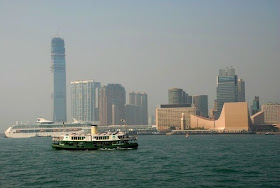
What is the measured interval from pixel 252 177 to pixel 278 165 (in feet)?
35.8

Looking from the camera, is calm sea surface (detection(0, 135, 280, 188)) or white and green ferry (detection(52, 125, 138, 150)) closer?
calm sea surface (detection(0, 135, 280, 188))

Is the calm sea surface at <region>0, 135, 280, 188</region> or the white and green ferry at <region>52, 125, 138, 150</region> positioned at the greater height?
the white and green ferry at <region>52, 125, 138, 150</region>

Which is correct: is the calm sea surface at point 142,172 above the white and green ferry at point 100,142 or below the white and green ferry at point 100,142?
below

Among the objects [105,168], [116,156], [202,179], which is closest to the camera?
[202,179]

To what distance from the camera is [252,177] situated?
45.2m

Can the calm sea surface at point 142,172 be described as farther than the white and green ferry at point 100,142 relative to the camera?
No

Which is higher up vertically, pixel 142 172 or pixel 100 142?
pixel 100 142

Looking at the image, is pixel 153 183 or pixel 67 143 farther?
pixel 67 143

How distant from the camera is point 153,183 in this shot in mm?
42438

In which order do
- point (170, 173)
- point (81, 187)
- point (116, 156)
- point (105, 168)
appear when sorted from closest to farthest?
point (81, 187)
point (170, 173)
point (105, 168)
point (116, 156)

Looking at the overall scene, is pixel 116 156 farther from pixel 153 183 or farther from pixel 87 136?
pixel 153 183

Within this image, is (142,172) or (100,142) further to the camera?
(100,142)

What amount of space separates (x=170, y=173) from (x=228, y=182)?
8.18m

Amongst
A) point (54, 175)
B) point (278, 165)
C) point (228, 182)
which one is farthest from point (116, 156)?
point (228, 182)
